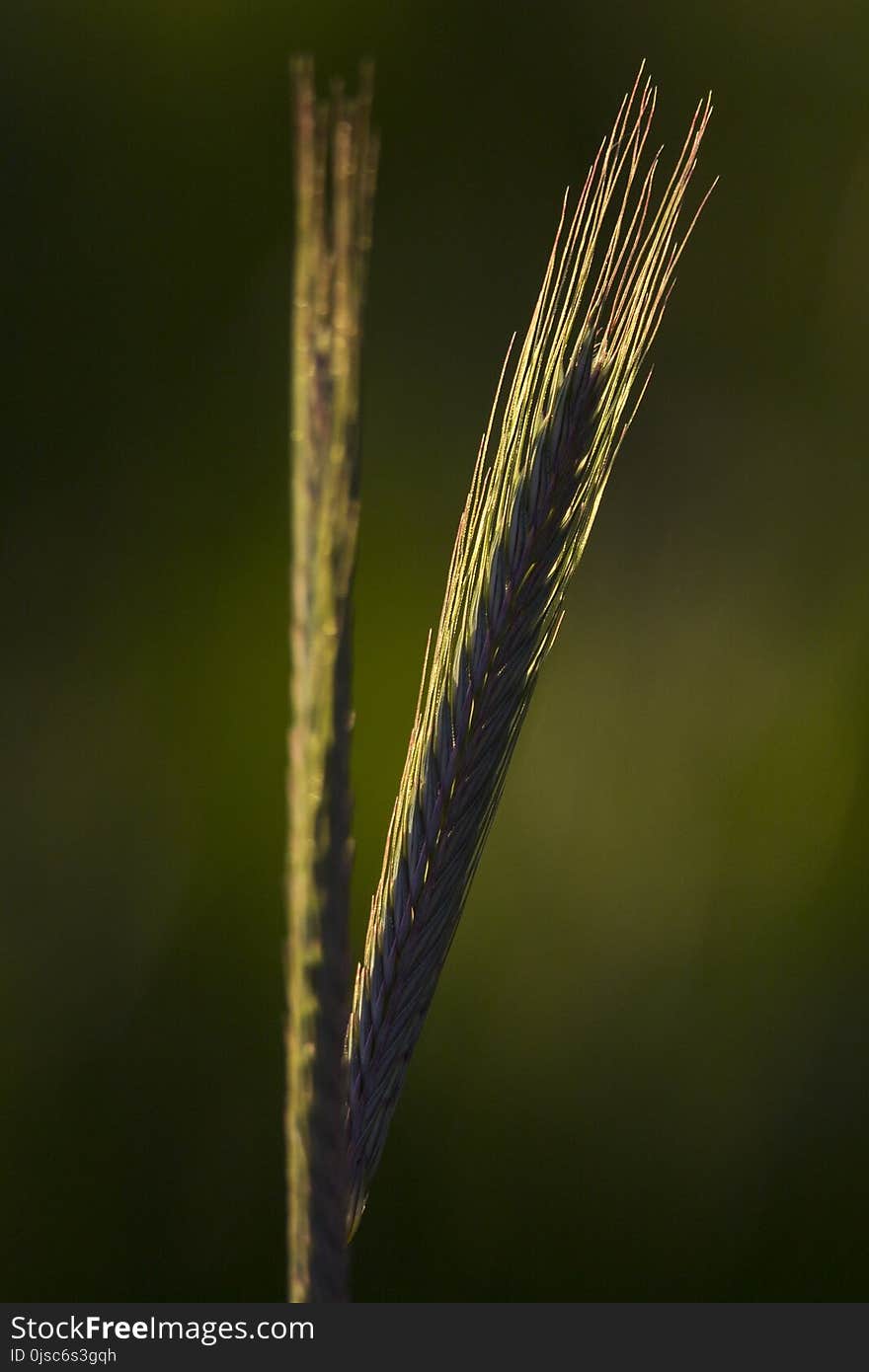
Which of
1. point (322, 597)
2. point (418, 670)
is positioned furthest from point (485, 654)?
point (418, 670)

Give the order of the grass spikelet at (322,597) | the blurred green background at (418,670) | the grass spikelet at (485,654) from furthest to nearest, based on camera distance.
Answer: the blurred green background at (418,670), the grass spikelet at (485,654), the grass spikelet at (322,597)

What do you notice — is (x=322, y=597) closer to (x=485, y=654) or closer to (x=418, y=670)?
(x=485, y=654)

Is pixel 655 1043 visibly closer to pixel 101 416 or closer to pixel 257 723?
pixel 257 723

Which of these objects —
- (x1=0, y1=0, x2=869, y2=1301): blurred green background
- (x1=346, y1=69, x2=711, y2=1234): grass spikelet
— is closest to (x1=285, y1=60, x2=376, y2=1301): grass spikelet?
(x1=346, y1=69, x2=711, y2=1234): grass spikelet

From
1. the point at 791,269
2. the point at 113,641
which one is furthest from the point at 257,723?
the point at 791,269

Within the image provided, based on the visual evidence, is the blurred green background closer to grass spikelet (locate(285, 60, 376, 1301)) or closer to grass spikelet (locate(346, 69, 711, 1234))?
grass spikelet (locate(346, 69, 711, 1234))

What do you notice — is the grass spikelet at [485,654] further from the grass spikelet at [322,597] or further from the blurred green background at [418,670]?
the blurred green background at [418,670]

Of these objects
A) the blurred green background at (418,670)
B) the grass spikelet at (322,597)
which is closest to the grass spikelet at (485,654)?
the grass spikelet at (322,597)
